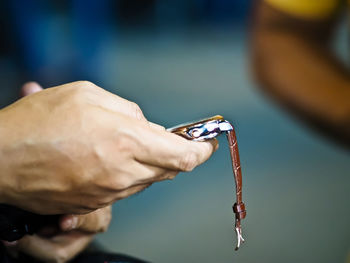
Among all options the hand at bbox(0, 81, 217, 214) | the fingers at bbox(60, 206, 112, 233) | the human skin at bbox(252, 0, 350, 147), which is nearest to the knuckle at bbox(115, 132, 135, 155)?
the hand at bbox(0, 81, 217, 214)

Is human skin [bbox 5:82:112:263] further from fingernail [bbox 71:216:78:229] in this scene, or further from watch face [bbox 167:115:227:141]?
watch face [bbox 167:115:227:141]

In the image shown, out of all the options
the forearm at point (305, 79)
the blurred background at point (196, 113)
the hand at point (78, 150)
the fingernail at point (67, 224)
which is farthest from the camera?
the blurred background at point (196, 113)

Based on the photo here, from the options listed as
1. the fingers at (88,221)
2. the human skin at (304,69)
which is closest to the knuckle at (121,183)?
the fingers at (88,221)

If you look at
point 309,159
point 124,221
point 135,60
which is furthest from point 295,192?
point 135,60

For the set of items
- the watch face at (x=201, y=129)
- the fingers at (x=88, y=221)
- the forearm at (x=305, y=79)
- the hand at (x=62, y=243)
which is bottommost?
the hand at (x=62, y=243)

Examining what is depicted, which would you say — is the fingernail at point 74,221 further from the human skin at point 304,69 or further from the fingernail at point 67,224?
the human skin at point 304,69

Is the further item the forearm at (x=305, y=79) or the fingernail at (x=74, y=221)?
the forearm at (x=305, y=79)
